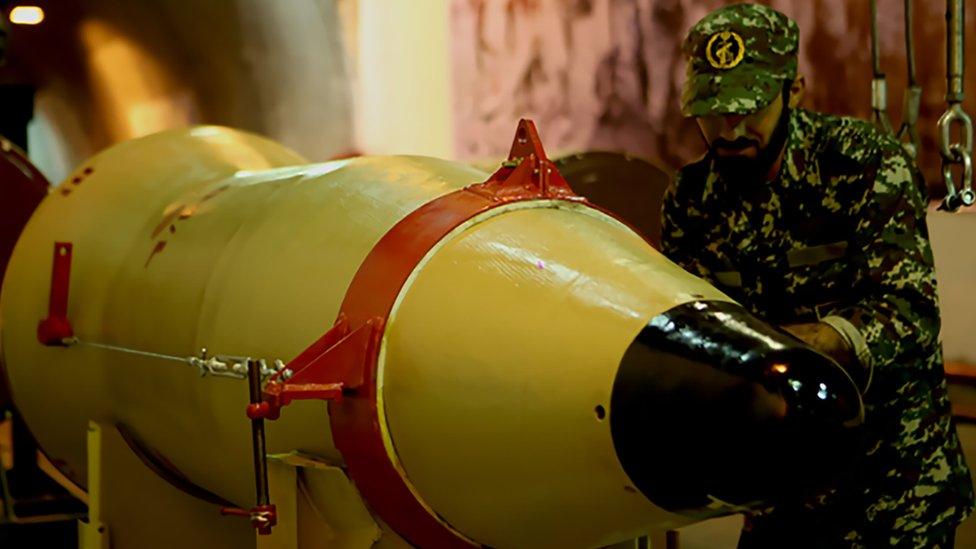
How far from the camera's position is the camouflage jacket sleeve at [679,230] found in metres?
1.81

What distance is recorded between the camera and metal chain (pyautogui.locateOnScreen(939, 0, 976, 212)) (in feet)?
5.56

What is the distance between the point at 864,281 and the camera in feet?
5.28

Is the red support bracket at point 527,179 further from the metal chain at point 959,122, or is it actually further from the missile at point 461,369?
the metal chain at point 959,122

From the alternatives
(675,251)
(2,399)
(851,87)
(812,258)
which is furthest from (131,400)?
(851,87)

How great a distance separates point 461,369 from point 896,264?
0.68 meters

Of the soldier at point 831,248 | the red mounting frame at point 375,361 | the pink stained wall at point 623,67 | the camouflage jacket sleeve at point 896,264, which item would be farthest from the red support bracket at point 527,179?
the pink stained wall at point 623,67

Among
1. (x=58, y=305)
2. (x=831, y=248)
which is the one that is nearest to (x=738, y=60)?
(x=831, y=248)

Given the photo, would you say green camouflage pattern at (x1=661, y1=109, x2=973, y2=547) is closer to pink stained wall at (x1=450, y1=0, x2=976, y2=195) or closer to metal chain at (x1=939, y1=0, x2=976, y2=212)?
metal chain at (x1=939, y1=0, x2=976, y2=212)

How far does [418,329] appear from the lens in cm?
126

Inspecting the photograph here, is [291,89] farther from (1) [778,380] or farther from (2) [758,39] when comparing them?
(1) [778,380]

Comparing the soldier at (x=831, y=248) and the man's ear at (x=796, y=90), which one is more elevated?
the man's ear at (x=796, y=90)

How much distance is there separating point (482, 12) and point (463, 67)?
0.60 feet

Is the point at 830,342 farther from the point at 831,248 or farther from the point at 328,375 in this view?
the point at 328,375

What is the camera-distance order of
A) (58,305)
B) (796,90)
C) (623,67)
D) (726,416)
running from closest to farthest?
(726,416), (796,90), (58,305), (623,67)
